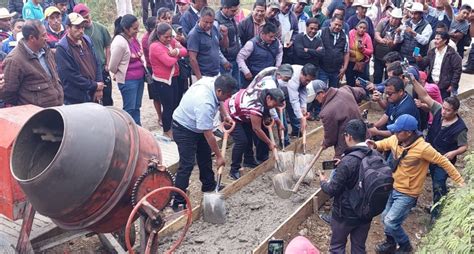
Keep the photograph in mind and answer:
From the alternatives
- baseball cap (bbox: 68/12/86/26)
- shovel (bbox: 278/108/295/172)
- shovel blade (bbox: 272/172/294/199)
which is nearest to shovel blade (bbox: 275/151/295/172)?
shovel (bbox: 278/108/295/172)

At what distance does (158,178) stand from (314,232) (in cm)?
261

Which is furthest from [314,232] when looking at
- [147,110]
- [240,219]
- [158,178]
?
[147,110]

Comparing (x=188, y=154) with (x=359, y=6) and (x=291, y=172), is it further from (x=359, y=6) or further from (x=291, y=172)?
(x=359, y=6)

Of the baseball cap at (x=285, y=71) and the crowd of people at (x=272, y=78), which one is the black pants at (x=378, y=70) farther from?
the baseball cap at (x=285, y=71)

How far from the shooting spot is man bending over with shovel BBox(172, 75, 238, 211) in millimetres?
5371

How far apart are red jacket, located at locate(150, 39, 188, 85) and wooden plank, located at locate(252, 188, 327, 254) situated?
2690 millimetres

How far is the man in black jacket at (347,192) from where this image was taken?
447 centimetres

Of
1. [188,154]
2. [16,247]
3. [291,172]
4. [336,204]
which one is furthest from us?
[291,172]

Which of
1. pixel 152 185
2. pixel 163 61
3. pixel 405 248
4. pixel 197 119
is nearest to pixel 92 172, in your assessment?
pixel 152 185

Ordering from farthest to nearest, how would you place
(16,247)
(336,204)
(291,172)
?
(291,172), (336,204), (16,247)

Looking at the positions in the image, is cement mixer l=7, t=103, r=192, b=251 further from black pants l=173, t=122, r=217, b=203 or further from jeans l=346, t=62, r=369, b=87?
jeans l=346, t=62, r=369, b=87

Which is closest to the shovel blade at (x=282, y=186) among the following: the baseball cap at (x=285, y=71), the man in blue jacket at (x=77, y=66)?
the baseball cap at (x=285, y=71)

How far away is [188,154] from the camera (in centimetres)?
570

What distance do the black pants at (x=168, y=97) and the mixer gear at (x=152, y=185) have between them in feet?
11.6
